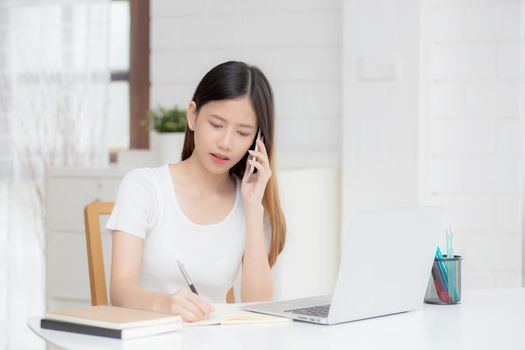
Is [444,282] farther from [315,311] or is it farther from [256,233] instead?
[256,233]

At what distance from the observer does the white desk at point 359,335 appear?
Result: 4.39ft

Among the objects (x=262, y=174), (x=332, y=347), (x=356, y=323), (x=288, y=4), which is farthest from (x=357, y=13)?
(x=332, y=347)

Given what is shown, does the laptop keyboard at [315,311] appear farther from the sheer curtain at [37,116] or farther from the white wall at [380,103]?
the sheer curtain at [37,116]

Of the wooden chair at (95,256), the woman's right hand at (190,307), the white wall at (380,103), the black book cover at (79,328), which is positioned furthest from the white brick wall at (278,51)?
the black book cover at (79,328)

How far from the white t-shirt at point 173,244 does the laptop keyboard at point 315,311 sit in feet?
1.53

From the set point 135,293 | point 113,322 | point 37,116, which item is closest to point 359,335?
point 113,322

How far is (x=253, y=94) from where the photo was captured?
78.6 inches

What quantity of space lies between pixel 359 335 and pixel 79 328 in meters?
0.45

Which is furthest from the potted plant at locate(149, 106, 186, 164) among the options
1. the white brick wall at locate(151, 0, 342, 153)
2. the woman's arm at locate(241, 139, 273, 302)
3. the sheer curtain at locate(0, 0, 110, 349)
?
the woman's arm at locate(241, 139, 273, 302)

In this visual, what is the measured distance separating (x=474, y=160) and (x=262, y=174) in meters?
1.24

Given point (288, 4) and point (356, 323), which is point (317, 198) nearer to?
point (288, 4)

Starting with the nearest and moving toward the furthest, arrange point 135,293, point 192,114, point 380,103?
1. point 135,293
2. point 192,114
3. point 380,103

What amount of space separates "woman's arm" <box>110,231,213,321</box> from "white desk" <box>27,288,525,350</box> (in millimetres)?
48

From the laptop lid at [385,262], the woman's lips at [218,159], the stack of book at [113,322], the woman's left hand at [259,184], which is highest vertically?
the woman's lips at [218,159]
